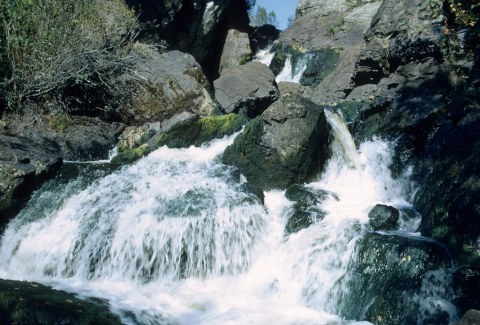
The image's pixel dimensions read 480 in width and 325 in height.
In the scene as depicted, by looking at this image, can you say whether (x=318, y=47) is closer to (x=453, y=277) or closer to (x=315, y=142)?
(x=315, y=142)

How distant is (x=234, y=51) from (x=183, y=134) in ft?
29.7

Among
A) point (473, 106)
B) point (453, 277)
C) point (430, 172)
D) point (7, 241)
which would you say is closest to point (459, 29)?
point (473, 106)

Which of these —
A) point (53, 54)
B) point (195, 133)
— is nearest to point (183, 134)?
point (195, 133)

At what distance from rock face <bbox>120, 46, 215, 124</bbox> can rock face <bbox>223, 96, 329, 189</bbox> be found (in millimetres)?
3404

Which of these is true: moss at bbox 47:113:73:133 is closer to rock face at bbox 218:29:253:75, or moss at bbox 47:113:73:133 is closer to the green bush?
the green bush

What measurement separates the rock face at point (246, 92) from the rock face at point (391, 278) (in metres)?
8.05

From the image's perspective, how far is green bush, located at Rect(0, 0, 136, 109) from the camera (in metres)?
12.1

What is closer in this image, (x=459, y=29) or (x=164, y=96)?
(x=459, y=29)

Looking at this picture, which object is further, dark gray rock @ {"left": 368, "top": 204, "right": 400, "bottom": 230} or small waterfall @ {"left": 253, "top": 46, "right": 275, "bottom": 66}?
small waterfall @ {"left": 253, "top": 46, "right": 275, "bottom": 66}

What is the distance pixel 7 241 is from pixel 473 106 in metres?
8.85

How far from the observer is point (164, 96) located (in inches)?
537

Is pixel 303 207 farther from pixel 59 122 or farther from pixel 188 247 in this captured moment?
pixel 59 122

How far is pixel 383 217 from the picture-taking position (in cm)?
795

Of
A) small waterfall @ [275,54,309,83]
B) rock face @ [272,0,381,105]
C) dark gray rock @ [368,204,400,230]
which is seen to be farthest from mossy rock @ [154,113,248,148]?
small waterfall @ [275,54,309,83]
